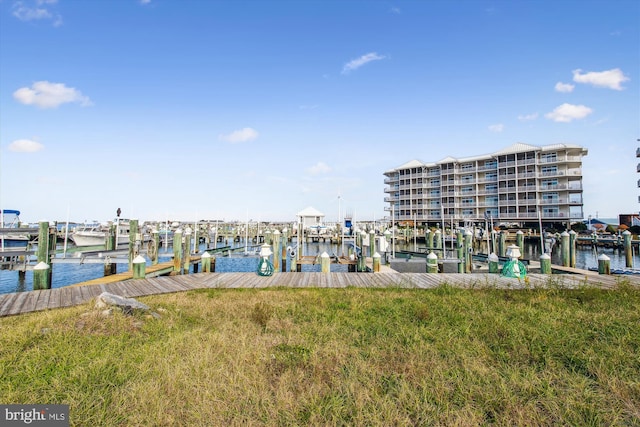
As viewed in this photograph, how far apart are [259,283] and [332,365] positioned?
7.26 metres

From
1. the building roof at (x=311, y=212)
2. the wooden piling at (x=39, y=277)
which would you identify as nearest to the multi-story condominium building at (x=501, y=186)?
the building roof at (x=311, y=212)

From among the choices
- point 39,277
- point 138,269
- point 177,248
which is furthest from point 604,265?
point 39,277

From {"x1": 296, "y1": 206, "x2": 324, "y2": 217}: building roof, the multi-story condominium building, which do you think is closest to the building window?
the multi-story condominium building

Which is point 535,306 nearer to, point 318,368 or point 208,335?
point 318,368

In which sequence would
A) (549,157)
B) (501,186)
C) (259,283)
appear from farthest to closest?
1. (501,186)
2. (549,157)
3. (259,283)

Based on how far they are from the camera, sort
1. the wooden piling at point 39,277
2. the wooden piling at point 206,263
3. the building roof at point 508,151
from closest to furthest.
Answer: the wooden piling at point 39,277 < the wooden piling at point 206,263 < the building roof at point 508,151

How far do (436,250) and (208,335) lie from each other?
27.2 meters

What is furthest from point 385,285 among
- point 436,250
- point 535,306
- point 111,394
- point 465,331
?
point 436,250

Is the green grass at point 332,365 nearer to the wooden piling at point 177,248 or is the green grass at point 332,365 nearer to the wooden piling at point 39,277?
the wooden piling at point 39,277

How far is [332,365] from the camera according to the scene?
443 cm

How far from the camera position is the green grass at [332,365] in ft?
10.9

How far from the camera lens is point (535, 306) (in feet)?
25.4

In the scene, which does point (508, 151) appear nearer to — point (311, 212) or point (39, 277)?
point (311, 212)

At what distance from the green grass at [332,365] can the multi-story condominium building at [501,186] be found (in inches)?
1714
